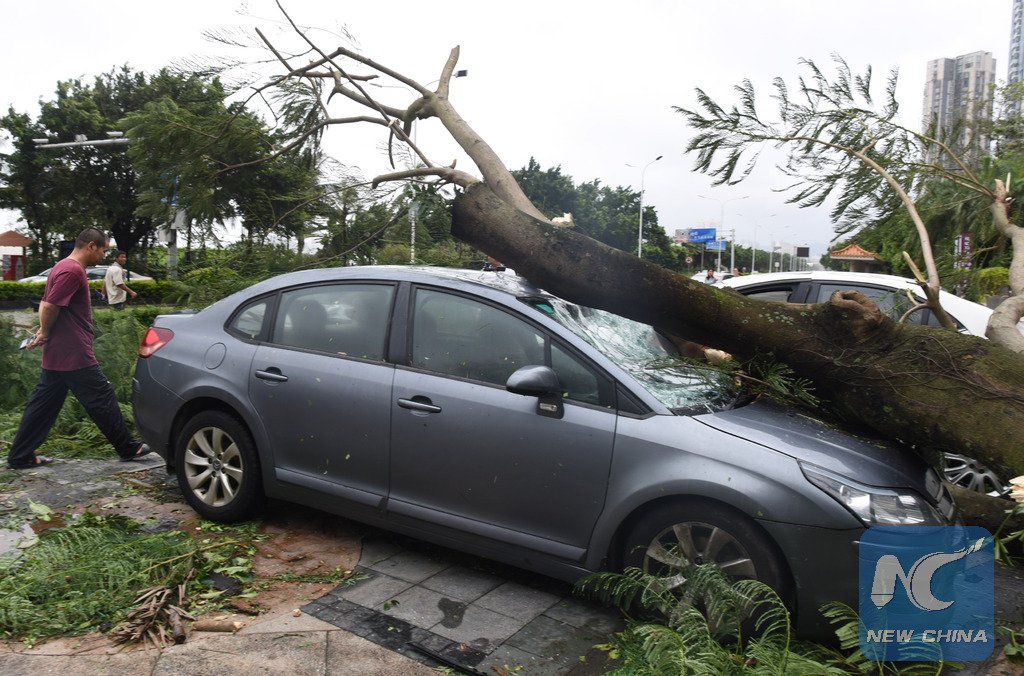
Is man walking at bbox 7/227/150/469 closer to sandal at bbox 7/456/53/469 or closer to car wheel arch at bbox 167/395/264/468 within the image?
sandal at bbox 7/456/53/469

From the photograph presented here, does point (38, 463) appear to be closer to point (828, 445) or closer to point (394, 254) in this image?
point (394, 254)

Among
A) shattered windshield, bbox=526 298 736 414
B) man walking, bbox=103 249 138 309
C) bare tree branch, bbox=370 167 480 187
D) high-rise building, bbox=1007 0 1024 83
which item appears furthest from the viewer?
high-rise building, bbox=1007 0 1024 83

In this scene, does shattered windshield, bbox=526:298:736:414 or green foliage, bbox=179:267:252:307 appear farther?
green foliage, bbox=179:267:252:307

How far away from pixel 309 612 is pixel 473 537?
80cm

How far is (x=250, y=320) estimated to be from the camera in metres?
4.60

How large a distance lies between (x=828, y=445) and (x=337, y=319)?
2.59 m

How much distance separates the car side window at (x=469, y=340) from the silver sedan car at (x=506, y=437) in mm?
10

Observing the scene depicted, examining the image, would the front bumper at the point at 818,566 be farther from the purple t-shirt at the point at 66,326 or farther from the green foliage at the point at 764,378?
the purple t-shirt at the point at 66,326

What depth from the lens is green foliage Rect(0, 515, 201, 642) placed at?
318 centimetres

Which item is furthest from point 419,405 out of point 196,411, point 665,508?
point 196,411

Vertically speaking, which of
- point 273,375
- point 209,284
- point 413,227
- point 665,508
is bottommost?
point 665,508

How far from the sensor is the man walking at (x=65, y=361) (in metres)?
5.35

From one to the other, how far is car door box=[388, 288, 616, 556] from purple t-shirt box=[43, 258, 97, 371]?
285 centimetres

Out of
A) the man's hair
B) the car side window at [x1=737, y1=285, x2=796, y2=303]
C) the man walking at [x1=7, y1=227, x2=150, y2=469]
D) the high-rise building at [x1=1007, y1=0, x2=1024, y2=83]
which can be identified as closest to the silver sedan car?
the man walking at [x1=7, y1=227, x2=150, y2=469]
